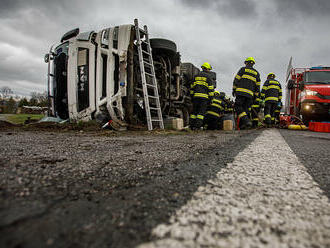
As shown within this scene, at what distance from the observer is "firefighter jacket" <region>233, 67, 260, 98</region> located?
546 cm

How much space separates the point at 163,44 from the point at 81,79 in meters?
2.20

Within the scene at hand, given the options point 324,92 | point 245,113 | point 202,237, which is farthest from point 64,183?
point 324,92

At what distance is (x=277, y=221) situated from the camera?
54cm

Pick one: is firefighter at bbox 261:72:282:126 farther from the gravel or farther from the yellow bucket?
the gravel

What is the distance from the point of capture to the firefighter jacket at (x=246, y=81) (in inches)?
215

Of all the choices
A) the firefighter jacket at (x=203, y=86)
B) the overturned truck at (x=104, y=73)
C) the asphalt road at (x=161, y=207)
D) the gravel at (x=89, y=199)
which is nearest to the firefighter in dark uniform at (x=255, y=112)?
the firefighter jacket at (x=203, y=86)

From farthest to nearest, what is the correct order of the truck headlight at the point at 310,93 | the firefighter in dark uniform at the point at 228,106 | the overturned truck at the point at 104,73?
the firefighter in dark uniform at the point at 228,106 → the truck headlight at the point at 310,93 → the overturned truck at the point at 104,73

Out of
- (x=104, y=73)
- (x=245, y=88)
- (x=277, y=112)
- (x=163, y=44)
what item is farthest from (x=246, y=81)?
(x=104, y=73)

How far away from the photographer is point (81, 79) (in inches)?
176

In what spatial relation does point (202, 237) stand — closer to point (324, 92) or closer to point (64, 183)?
point (64, 183)

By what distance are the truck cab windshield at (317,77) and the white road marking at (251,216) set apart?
7460 millimetres

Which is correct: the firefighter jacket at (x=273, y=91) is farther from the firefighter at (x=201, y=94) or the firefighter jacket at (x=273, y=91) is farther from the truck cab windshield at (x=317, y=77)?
the firefighter at (x=201, y=94)

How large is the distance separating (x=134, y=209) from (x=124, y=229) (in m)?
0.10

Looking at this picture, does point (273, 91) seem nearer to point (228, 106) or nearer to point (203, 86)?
point (228, 106)
